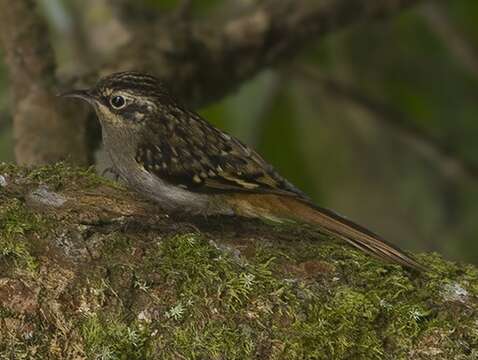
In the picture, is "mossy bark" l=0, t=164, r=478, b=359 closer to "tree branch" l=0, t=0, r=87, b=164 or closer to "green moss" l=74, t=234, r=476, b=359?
"green moss" l=74, t=234, r=476, b=359

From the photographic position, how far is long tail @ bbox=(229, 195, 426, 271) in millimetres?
4113

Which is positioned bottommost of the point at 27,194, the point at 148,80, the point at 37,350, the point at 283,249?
the point at 37,350

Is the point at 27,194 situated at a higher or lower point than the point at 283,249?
lower

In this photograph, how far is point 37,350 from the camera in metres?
3.56

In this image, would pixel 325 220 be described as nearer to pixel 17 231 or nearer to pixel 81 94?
pixel 17 231

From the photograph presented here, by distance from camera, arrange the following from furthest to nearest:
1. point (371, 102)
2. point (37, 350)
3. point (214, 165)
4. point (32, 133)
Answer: point (371, 102) → point (32, 133) → point (214, 165) → point (37, 350)

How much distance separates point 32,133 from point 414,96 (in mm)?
4021

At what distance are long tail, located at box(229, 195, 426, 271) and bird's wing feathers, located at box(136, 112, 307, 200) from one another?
68 mm

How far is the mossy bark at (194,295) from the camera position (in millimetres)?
3619

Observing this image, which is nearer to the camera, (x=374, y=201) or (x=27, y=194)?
(x=27, y=194)

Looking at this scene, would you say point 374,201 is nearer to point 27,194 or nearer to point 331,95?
point 331,95

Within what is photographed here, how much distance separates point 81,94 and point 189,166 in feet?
2.29

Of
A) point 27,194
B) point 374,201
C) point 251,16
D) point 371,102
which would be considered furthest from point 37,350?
point 374,201

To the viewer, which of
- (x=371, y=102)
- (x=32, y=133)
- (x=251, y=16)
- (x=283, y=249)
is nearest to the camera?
(x=283, y=249)
